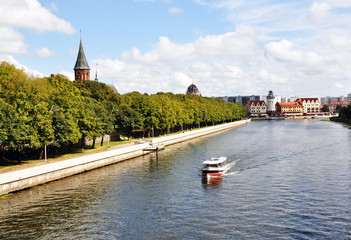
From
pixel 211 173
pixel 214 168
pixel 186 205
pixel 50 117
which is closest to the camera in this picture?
pixel 186 205

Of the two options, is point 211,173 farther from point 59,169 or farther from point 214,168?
point 59,169

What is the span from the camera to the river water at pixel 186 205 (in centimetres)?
3453

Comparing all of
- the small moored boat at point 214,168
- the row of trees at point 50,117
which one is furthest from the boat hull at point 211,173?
the row of trees at point 50,117

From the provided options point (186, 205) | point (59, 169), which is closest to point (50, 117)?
point (59, 169)

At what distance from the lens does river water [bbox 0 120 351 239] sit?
34.5 m

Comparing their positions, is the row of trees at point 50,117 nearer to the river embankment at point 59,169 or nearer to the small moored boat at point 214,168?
the river embankment at point 59,169

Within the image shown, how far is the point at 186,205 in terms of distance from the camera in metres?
42.8

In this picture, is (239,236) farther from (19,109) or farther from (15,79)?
(15,79)

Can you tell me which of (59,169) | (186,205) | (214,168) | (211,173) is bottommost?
(186,205)

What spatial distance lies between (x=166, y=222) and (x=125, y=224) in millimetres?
4360

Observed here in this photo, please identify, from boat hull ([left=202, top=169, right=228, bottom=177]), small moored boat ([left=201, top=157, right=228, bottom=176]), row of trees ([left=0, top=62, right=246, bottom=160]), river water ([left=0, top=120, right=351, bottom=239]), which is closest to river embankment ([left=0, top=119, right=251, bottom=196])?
river water ([left=0, top=120, right=351, bottom=239])

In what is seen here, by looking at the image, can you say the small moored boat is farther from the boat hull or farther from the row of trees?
the row of trees

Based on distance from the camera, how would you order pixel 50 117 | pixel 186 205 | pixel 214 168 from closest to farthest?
1. pixel 186 205
2. pixel 214 168
3. pixel 50 117

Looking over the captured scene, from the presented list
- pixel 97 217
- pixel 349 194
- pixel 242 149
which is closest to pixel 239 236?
pixel 97 217
